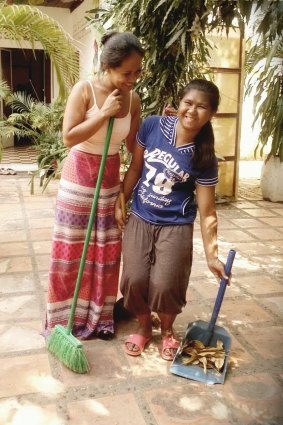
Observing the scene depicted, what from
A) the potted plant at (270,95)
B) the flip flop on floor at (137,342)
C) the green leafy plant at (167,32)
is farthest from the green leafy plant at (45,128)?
the flip flop on floor at (137,342)

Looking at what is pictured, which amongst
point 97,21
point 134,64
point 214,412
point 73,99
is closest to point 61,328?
point 214,412

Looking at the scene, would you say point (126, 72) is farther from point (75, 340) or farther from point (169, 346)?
point (169, 346)

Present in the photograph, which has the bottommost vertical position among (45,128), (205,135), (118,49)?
(45,128)

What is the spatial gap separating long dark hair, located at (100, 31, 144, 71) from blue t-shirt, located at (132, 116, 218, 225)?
340 millimetres

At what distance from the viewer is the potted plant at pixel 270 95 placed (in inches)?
74.0

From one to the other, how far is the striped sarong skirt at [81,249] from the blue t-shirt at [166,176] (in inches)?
7.6

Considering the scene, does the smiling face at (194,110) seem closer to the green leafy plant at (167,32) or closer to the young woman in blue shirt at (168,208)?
the young woman in blue shirt at (168,208)

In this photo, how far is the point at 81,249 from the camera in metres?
2.26

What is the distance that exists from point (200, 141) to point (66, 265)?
886mm

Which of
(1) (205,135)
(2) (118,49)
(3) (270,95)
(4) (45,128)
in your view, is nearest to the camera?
(2) (118,49)

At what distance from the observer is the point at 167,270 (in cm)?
208

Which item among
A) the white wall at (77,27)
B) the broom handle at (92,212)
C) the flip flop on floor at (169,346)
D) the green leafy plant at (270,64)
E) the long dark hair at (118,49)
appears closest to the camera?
the green leafy plant at (270,64)

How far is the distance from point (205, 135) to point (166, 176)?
26cm

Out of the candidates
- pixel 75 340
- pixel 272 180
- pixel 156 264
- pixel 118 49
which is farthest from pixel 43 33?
pixel 272 180
